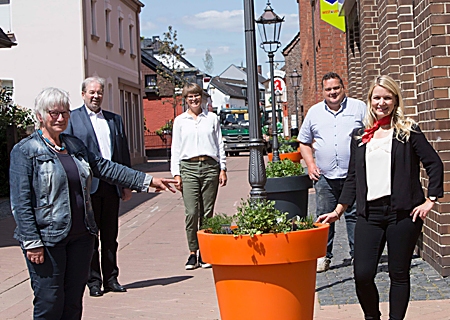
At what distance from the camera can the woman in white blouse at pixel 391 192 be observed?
4570 millimetres

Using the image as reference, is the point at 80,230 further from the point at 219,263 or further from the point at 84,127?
the point at 84,127

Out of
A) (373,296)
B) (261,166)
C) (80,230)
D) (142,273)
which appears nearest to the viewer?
(80,230)

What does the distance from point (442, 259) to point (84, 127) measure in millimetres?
3525

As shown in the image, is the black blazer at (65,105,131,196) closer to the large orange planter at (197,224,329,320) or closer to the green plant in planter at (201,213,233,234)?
the green plant in planter at (201,213,233,234)

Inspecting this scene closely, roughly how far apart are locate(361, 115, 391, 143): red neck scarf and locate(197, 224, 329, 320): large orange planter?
0.71 meters

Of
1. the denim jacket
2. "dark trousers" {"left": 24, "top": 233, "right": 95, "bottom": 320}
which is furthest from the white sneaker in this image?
the denim jacket

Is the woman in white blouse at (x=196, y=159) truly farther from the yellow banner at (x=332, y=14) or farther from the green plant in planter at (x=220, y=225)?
the yellow banner at (x=332, y=14)

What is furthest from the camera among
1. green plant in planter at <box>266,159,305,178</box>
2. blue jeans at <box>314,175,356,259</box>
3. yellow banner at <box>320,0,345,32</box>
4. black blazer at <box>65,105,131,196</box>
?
yellow banner at <box>320,0,345,32</box>

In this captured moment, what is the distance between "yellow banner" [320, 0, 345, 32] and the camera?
46.0ft

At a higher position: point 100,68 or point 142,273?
point 100,68

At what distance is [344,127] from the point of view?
275 inches

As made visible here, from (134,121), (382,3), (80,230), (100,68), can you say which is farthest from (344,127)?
(134,121)

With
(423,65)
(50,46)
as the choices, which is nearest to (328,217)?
(423,65)

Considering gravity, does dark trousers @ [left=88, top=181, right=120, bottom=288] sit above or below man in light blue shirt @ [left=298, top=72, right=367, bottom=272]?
below
